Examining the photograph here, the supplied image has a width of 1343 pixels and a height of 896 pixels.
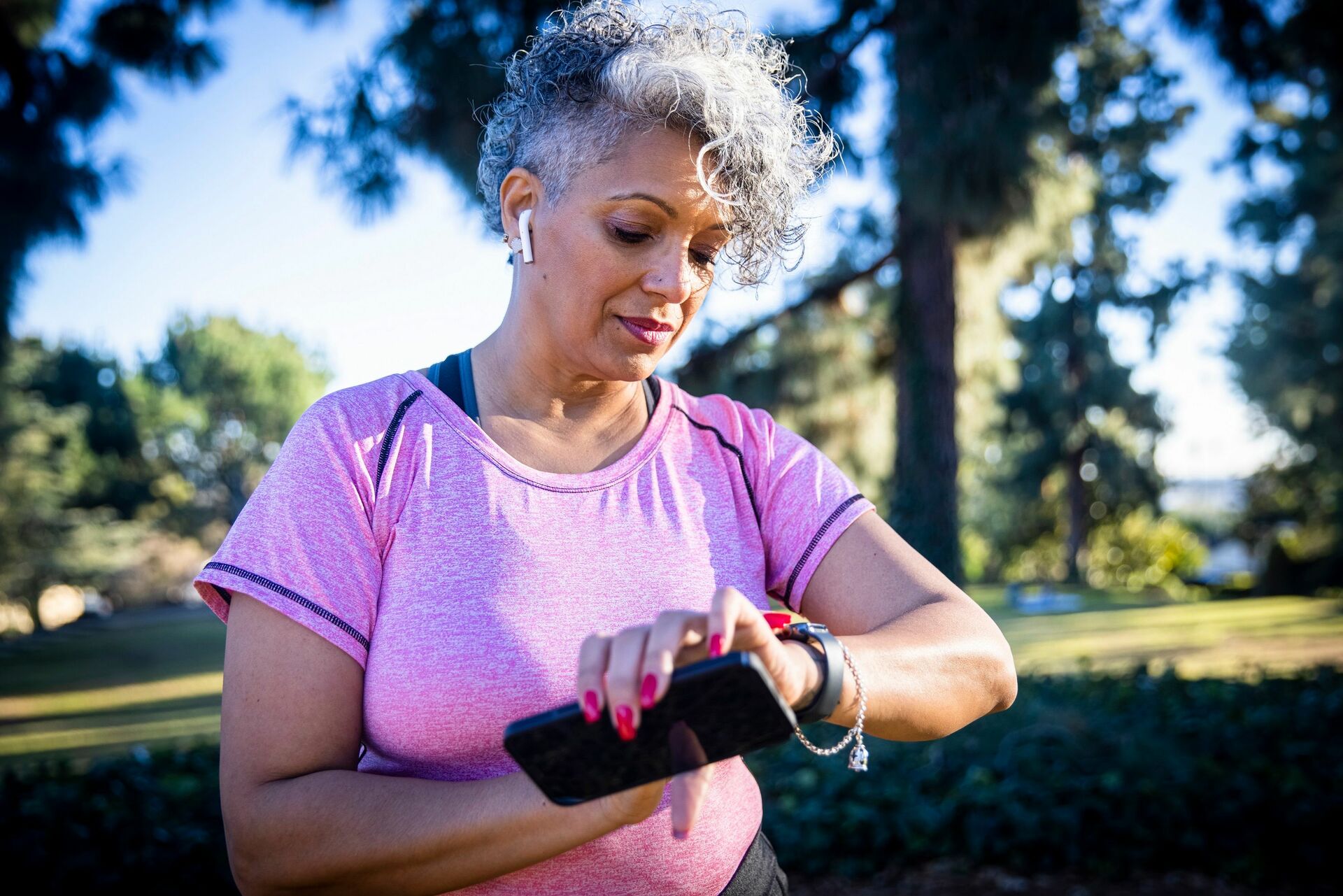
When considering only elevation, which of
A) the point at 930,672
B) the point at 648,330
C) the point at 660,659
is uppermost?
the point at 648,330

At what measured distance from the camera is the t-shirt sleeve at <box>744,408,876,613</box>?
1.44 meters

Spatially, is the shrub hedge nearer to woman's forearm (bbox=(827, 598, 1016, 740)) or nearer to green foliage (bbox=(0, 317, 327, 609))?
woman's forearm (bbox=(827, 598, 1016, 740))

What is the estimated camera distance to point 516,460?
4.50ft

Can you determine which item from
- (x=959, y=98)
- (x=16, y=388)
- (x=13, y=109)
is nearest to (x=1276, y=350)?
(x=959, y=98)

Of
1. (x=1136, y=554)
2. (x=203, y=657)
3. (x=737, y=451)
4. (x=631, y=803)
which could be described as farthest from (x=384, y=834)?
(x=1136, y=554)

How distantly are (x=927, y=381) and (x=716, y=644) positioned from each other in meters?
4.99

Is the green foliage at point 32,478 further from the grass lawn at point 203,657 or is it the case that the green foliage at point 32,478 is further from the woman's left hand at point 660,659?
the woman's left hand at point 660,659

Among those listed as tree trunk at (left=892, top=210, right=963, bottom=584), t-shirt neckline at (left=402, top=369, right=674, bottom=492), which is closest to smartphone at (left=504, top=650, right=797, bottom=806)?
t-shirt neckline at (left=402, top=369, right=674, bottom=492)

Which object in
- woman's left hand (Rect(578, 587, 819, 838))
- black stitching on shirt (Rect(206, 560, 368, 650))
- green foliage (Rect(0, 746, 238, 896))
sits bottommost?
green foliage (Rect(0, 746, 238, 896))

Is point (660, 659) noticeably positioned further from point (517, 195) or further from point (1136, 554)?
point (1136, 554)

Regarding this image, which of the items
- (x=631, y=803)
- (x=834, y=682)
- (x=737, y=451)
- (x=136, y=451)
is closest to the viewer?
(x=631, y=803)

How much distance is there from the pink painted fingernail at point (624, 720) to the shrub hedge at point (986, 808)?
3.57 meters

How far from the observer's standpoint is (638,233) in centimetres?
134

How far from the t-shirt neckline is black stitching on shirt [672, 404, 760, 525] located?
10cm
